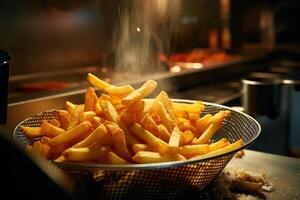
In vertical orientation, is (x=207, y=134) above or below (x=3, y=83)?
below

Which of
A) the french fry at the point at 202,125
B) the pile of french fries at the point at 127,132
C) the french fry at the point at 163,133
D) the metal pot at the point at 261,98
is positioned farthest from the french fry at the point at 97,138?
the metal pot at the point at 261,98

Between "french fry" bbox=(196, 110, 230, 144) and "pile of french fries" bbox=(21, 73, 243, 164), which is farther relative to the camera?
"french fry" bbox=(196, 110, 230, 144)

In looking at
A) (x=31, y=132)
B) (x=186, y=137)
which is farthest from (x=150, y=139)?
(x=31, y=132)

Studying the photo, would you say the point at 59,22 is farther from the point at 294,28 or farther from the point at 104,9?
the point at 294,28

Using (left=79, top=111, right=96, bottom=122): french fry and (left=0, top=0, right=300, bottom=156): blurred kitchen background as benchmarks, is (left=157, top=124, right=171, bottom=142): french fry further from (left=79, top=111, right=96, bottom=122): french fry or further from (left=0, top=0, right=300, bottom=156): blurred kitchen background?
(left=0, top=0, right=300, bottom=156): blurred kitchen background

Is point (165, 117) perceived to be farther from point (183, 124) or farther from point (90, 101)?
point (90, 101)

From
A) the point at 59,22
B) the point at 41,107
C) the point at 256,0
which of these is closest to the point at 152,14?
the point at 59,22

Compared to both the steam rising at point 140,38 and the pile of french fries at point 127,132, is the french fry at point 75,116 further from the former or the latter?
the steam rising at point 140,38

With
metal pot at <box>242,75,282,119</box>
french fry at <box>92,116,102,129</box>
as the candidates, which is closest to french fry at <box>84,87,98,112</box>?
french fry at <box>92,116,102,129</box>
